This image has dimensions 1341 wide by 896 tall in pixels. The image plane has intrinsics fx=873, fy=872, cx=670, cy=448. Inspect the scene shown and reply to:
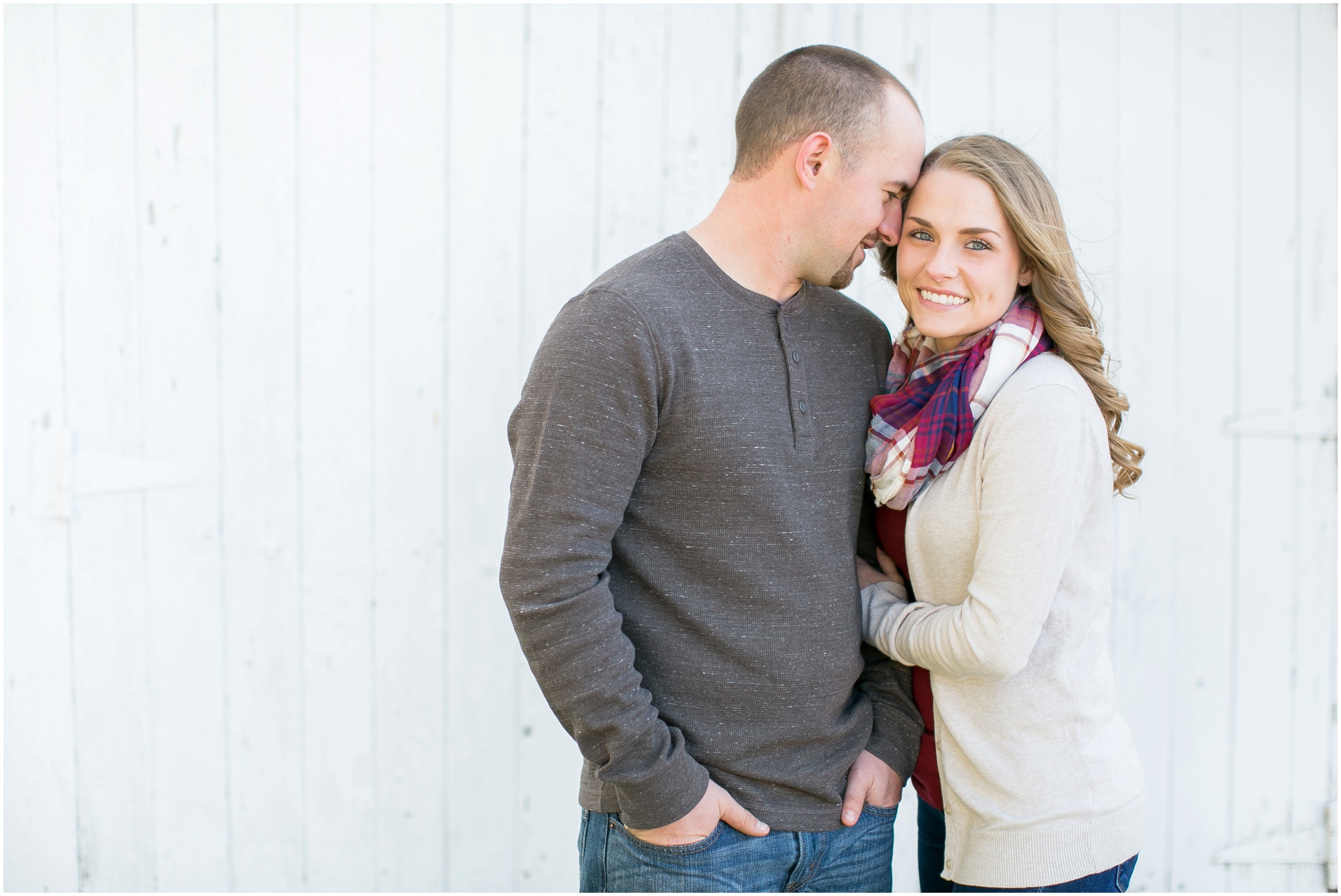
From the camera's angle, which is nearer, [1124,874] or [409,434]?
[1124,874]

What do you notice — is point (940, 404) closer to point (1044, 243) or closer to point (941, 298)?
point (941, 298)

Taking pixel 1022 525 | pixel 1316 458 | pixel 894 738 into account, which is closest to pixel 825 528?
pixel 1022 525

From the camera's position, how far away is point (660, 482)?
1132 mm

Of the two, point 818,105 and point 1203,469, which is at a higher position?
point 818,105

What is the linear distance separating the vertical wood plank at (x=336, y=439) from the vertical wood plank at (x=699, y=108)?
0.65m

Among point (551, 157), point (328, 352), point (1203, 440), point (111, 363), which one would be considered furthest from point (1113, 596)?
point (111, 363)

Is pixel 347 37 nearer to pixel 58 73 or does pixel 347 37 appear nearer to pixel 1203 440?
pixel 58 73

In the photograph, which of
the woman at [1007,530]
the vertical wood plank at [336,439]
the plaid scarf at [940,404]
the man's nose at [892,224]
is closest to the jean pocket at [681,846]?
the woman at [1007,530]

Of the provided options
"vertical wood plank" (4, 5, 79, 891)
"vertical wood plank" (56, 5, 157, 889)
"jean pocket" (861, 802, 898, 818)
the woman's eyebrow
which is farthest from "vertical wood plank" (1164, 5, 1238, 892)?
"vertical wood plank" (4, 5, 79, 891)

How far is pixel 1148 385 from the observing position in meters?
2.05

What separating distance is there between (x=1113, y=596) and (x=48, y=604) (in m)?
2.41

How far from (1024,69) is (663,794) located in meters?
1.77

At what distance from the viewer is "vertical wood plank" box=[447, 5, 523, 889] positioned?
186 centimetres

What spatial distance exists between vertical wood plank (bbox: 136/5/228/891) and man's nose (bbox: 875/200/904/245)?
4.57 feet
